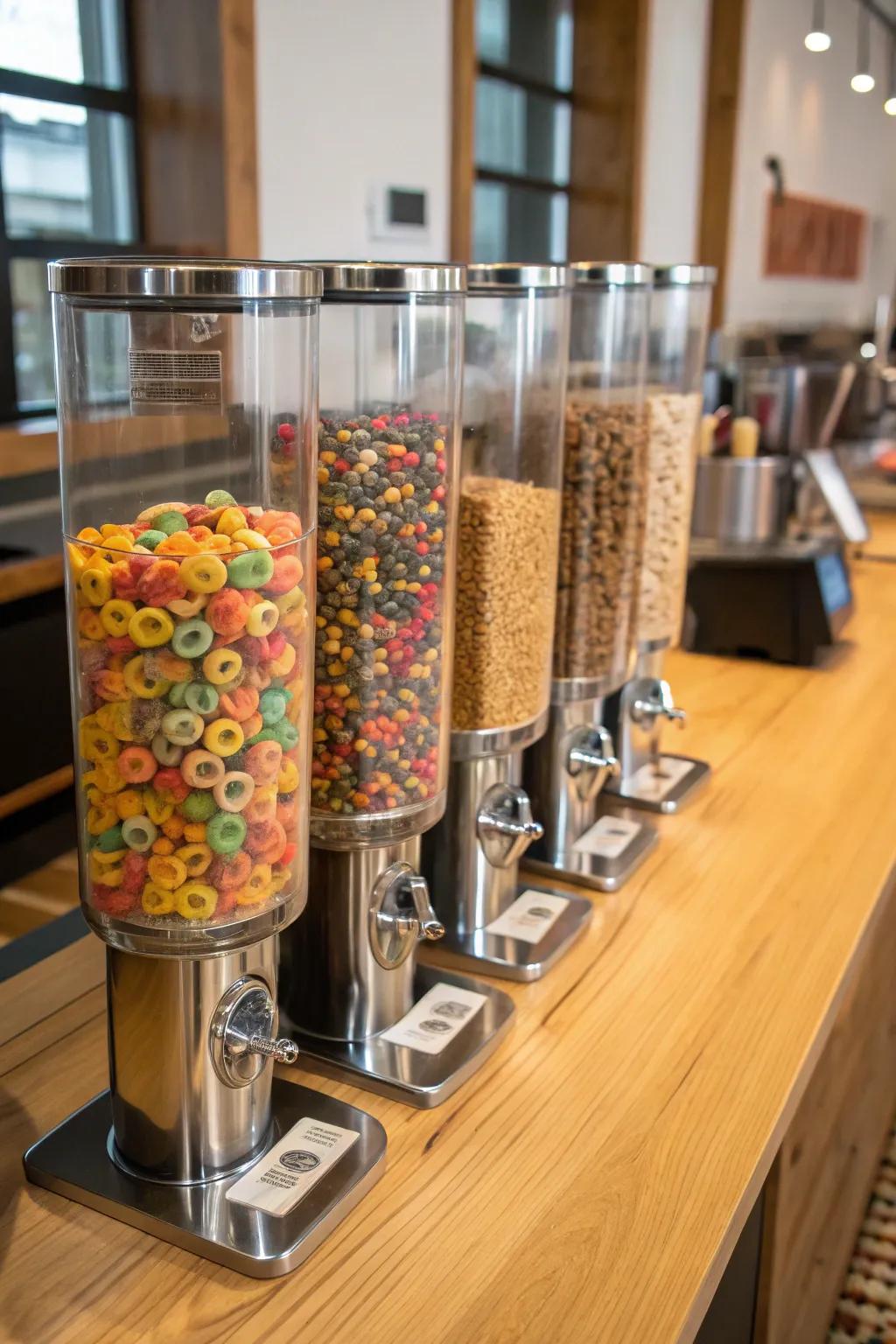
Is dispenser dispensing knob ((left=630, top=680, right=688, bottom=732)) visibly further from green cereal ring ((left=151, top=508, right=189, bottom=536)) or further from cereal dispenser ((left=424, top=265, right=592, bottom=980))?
green cereal ring ((left=151, top=508, right=189, bottom=536))

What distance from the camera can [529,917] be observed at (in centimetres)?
107

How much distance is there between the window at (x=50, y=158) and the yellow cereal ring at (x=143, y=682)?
1.54 meters

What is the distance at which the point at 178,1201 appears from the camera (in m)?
0.73

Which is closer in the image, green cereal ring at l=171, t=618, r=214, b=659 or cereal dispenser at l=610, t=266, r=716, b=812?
green cereal ring at l=171, t=618, r=214, b=659

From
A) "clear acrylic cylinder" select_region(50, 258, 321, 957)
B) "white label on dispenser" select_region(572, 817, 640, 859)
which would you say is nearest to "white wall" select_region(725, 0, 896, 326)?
"white label on dispenser" select_region(572, 817, 640, 859)

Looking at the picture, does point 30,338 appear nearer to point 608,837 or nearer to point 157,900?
point 608,837

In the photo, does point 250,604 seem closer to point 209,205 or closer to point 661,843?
point 661,843

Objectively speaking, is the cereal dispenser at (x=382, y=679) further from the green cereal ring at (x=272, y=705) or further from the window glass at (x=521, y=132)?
the window glass at (x=521, y=132)

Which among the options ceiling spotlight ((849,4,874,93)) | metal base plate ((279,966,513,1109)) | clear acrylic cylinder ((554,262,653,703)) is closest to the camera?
metal base plate ((279,966,513,1109))

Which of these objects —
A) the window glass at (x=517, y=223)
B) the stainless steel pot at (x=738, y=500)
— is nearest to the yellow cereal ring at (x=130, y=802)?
the stainless steel pot at (x=738, y=500)

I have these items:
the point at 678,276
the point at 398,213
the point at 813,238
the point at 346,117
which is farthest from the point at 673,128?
the point at 678,276

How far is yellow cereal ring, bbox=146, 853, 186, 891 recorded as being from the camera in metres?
0.67

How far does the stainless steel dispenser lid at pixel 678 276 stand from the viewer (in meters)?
1.29

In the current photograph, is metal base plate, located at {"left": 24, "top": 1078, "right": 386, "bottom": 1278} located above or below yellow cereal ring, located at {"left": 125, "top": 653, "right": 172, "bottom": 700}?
below
